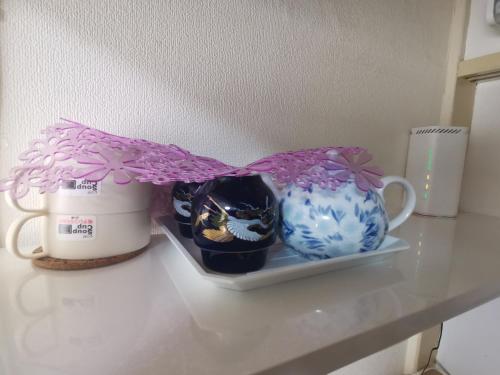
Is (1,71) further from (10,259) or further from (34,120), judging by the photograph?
(10,259)

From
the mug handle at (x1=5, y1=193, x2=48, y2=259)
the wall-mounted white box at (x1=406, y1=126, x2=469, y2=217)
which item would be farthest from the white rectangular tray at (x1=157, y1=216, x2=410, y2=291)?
the wall-mounted white box at (x1=406, y1=126, x2=469, y2=217)

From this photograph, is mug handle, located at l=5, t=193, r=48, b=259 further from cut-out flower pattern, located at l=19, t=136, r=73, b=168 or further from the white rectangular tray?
the white rectangular tray

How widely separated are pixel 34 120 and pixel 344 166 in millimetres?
423

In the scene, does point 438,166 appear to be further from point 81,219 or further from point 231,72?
point 81,219

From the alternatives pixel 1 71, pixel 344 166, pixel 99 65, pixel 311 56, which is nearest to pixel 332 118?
pixel 311 56

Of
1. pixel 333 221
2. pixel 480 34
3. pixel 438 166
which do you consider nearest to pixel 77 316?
pixel 333 221

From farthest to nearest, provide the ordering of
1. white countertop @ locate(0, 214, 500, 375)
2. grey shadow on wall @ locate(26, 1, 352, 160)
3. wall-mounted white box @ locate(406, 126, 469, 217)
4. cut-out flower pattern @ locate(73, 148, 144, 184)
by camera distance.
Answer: wall-mounted white box @ locate(406, 126, 469, 217)
grey shadow on wall @ locate(26, 1, 352, 160)
cut-out flower pattern @ locate(73, 148, 144, 184)
white countertop @ locate(0, 214, 500, 375)

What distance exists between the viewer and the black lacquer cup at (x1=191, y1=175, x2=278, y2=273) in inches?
10.5

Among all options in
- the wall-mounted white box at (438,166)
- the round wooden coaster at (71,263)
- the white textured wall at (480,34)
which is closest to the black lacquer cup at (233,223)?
the round wooden coaster at (71,263)

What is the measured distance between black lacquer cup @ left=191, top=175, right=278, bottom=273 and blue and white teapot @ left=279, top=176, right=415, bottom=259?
0.15 feet

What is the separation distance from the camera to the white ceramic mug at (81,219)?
11.9 inches

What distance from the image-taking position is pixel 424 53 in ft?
2.25

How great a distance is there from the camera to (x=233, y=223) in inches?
10.4

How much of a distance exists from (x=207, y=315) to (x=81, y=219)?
0.19 meters
